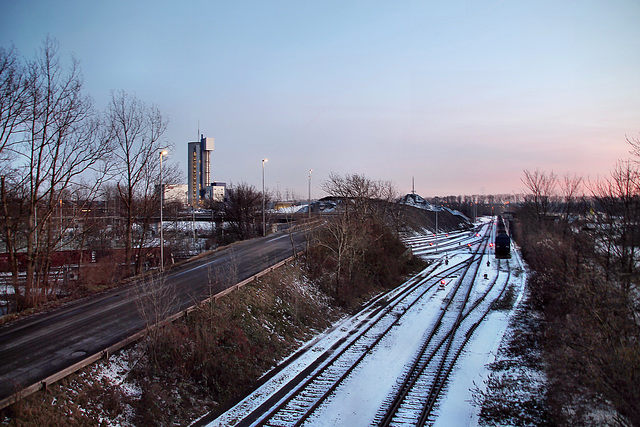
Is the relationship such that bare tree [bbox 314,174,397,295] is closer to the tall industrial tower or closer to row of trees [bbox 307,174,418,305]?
row of trees [bbox 307,174,418,305]

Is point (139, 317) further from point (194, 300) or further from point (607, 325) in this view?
point (607, 325)

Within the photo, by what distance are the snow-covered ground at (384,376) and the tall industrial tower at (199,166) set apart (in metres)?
116

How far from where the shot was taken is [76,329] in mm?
12430

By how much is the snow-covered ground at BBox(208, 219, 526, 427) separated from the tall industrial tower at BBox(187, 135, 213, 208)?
115860 millimetres

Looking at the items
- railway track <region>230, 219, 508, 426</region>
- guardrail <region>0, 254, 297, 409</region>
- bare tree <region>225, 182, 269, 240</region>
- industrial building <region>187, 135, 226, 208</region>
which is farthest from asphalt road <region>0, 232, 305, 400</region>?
industrial building <region>187, 135, 226, 208</region>

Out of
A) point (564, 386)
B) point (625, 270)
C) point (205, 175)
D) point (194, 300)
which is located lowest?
point (564, 386)

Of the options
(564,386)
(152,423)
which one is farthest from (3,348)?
(564,386)

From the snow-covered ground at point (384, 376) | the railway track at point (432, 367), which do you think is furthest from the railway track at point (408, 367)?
the snow-covered ground at point (384, 376)

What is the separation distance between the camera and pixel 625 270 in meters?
12.3

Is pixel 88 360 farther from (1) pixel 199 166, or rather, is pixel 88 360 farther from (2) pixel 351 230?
(1) pixel 199 166

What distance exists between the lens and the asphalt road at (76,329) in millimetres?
9766

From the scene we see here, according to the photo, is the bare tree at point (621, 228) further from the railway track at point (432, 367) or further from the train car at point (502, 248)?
the train car at point (502, 248)

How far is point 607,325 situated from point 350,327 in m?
11.2

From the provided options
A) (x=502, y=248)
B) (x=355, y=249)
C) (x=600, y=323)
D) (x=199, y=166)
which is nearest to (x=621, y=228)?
(x=600, y=323)
